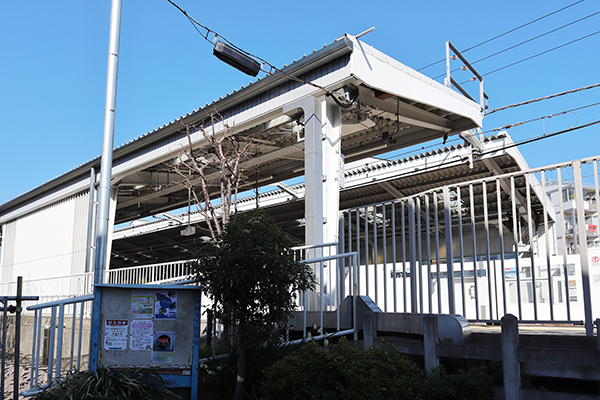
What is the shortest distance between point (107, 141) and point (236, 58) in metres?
2.57

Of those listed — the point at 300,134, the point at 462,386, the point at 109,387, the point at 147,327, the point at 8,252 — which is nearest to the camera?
the point at 462,386

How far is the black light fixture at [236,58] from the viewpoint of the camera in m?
8.80

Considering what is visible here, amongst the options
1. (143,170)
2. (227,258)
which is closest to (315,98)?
(227,258)

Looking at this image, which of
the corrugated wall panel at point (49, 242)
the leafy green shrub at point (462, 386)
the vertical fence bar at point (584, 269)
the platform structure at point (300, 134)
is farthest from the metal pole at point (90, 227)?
the vertical fence bar at point (584, 269)

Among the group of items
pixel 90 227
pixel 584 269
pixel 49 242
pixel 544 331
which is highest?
pixel 90 227

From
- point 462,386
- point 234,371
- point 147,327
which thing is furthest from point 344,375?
point 147,327

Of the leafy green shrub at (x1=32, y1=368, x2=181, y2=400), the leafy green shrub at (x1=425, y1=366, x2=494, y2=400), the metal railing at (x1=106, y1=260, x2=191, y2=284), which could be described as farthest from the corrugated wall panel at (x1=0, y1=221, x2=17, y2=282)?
the leafy green shrub at (x1=425, y1=366, x2=494, y2=400)

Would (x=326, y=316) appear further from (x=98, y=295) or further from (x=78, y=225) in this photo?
(x=78, y=225)

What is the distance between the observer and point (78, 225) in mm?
16938

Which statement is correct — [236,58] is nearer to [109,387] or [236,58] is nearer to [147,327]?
[147,327]

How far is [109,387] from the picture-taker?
4875 millimetres

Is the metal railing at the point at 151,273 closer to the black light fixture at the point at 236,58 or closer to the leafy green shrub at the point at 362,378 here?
the black light fixture at the point at 236,58

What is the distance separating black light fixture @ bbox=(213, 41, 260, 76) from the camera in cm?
880

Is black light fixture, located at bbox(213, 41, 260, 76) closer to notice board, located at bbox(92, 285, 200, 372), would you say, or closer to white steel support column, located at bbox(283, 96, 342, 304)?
white steel support column, located at bbox(283, 96, 342, 304)
